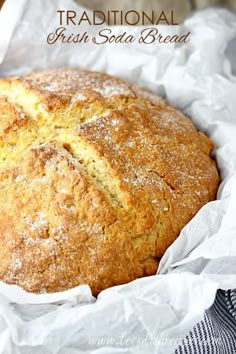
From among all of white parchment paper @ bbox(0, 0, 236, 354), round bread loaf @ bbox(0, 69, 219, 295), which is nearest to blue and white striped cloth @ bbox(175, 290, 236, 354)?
white parchment paper @ bbox(0, 0, 236, 354)

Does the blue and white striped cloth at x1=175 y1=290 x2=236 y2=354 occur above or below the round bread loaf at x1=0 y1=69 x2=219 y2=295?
below

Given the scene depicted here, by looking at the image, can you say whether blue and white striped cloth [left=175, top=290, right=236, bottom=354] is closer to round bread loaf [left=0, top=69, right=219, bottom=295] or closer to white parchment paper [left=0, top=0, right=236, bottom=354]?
white parchment paper [left=0, top=0, right=236, bottom=354]

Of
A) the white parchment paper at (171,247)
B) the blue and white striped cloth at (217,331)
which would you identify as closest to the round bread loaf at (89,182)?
the white parchment paper at (171,247)

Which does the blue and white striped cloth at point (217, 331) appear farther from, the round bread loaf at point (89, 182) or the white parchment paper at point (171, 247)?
the round bread loaf at point (89, 182)

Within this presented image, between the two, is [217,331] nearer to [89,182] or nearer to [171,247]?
[171,247]

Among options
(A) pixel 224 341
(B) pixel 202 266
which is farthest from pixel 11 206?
(A) pixel 224 341

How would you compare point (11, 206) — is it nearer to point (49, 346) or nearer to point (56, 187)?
point (56, 187)
